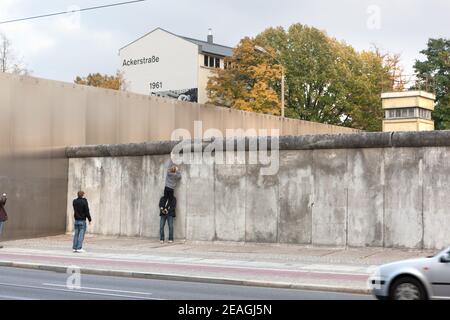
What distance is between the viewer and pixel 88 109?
27500mm

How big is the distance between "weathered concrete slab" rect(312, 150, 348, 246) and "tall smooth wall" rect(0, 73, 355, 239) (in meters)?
11.1

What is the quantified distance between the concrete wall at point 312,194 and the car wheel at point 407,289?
25.7ft

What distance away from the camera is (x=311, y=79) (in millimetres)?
62688

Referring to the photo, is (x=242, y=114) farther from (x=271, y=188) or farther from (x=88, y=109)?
(x=271, y=188)

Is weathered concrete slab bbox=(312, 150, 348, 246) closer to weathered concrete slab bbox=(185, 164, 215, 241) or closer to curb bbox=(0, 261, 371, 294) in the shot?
weathered concrete slab bbox=(185, 164, 215, 241)

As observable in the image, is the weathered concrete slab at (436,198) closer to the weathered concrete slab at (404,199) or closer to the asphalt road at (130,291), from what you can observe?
the weathered concrete slab at (404,199)

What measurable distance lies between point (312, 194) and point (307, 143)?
1548mm

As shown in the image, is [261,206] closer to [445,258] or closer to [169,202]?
[169,202]

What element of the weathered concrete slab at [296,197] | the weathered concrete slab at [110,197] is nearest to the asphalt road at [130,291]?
the weathered concrete slab at [296,197]

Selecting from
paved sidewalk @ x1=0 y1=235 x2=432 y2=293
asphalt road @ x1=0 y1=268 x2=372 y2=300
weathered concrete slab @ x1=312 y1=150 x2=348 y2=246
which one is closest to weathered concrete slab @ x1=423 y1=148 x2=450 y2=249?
paved sidewalk @ x1=0 y1=235 x2=432 y2=293

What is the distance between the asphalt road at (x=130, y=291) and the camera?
1175 centimetres

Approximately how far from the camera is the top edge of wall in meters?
18.0
